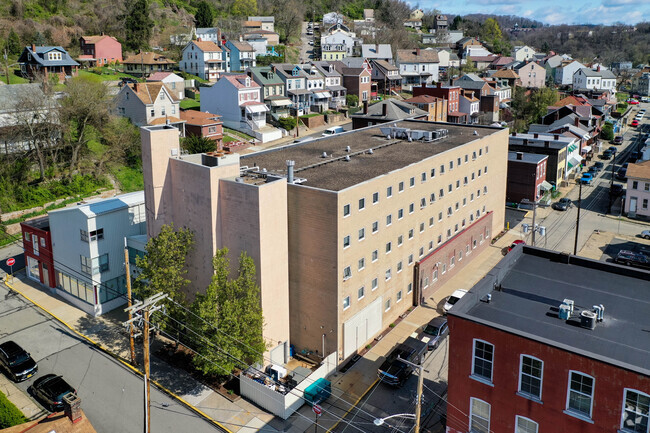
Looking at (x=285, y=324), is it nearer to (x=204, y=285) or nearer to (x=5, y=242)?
(x=204, y=285)

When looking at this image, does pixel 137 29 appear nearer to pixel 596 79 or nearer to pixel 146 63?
pixel 146 63

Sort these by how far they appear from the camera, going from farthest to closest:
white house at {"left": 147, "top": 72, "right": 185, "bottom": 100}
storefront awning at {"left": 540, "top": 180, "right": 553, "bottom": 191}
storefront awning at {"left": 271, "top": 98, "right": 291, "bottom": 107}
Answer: white house at {"left": 147, "top": 72, "right": 185, "bottom": 100} → storefront awning at {"left": 271, "top": 98, "right": 291, "bottom": 107} → storefront awning at {"left": 540, "top": 180, "right": 553, "bottom": 191}

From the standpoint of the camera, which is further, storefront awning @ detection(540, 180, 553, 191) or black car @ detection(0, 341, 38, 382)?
storefront awning @ detection(540, 180, 553, 191)

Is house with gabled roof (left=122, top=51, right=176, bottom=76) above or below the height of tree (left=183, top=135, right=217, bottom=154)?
above

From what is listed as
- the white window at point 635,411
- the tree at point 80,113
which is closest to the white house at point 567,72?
the tree at point 80,113

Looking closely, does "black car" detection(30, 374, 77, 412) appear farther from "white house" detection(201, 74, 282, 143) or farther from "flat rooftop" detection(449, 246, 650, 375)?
"white house" detection(201, 74, 282, 143)

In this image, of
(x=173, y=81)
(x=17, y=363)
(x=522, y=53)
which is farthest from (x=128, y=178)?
(x=522, y=53)

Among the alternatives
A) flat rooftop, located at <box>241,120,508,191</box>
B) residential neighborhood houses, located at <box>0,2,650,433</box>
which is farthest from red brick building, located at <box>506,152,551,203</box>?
flat rooftop, located at <box>241,120,508,191</box>

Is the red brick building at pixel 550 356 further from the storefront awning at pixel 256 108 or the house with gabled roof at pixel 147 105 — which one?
the storefront awning at pixel 256 108
